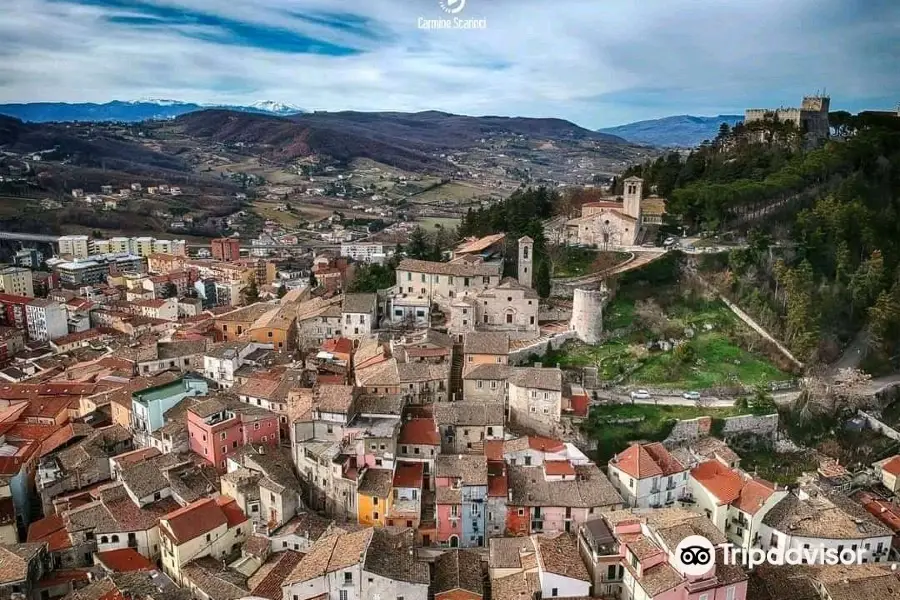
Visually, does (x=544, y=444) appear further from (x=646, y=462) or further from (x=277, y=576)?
(x=277, y=576)

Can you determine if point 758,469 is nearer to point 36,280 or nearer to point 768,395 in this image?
point 768,395

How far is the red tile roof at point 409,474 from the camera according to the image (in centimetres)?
2478

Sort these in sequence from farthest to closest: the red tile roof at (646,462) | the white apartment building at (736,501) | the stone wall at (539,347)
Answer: the stone wall at (539,347) < the red tile roof at (646,462) < the white apartment building at (736,501)

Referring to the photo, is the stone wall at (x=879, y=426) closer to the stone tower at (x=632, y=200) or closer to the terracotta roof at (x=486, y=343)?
the stone tower at (x=632, y=200)

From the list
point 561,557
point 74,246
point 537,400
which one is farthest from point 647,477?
point 74,246

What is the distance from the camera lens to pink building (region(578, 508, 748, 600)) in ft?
62.3

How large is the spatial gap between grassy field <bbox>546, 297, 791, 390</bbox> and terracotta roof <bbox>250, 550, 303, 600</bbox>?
16.2 meters

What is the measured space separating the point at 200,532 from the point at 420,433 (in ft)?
28.4

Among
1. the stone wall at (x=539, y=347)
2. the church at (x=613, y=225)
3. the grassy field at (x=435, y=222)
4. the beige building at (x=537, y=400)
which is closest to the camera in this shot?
the beige building at (x=537, y=400)

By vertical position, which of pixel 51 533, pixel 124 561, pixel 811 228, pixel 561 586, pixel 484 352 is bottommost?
pixel 124 561

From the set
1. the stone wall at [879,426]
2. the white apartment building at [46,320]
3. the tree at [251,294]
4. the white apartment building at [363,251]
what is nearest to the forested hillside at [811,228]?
the stone wall at [879,426]

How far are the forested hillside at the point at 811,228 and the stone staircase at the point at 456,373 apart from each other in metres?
17.5

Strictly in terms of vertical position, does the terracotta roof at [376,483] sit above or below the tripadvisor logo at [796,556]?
above

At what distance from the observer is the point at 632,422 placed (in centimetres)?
3022
